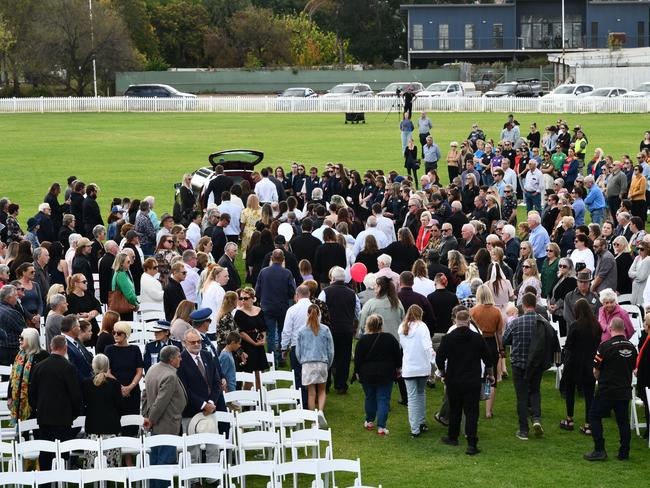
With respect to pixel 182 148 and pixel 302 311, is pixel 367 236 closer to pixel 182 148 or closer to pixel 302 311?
pixel 302 311

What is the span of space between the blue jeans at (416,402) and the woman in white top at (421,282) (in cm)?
199

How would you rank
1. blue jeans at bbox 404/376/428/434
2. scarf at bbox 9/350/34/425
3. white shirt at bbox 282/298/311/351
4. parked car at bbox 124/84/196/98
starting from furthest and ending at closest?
parked car at bbox 124/84/196/98 → white shirt at bbox 282/298/311/351 → blue jeans at bbox 404/376/428/434 → scarf at bbox 9/350/34/425

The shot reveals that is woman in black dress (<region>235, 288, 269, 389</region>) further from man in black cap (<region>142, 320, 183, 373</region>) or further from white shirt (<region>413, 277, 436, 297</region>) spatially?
white shirt (<region>413, 277, 436, 297</region>)

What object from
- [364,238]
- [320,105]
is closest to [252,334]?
[364,238]

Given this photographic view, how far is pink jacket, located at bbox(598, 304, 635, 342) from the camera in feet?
39.2

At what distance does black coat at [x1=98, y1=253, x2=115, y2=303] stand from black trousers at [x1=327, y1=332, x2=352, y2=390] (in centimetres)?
368

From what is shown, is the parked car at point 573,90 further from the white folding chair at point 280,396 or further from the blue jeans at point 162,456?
the blue jeans at point 162,456

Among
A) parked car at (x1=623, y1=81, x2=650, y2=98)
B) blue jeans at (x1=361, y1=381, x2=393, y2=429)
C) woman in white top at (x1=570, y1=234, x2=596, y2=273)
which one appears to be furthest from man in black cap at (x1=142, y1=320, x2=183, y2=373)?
parked car at (x1=623, y1=81, x2=650, y2=98)

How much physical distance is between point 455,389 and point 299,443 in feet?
6.63

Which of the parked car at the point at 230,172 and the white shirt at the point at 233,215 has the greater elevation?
the parked car at the point at 230,172

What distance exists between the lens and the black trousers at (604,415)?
36.9 feet

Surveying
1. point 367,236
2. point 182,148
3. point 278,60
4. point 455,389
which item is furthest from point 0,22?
point 455,389

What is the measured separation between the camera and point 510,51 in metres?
82.2

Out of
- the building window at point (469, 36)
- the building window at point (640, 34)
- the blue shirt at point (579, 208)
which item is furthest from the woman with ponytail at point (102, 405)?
the building window at point (640, 34)
